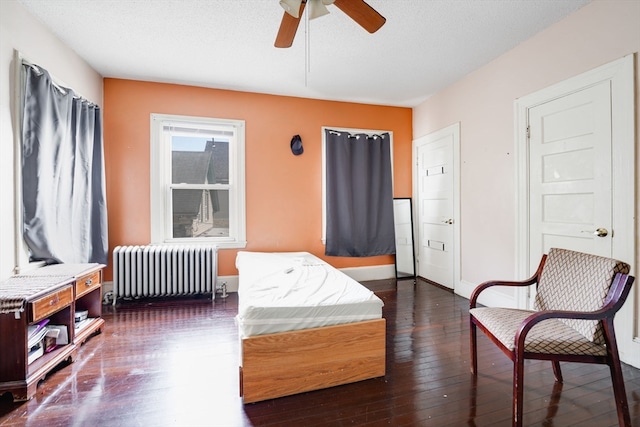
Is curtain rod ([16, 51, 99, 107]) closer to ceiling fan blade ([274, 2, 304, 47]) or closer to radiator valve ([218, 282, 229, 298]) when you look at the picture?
ceiling fan blade ([274, 2, 304, 47])

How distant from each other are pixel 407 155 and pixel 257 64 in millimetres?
2499

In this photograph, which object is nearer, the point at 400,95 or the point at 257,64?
the point at 257,64

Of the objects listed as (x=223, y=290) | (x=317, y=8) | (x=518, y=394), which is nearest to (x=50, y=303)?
(x=223, y=290)

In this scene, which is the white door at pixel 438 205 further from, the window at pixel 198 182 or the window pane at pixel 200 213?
the window pane at pixel 200 213

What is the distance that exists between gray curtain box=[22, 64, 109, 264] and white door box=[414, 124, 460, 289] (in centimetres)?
399

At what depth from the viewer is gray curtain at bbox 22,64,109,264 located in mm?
2238

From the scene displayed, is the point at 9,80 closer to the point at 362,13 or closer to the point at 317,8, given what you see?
the point at 317,8

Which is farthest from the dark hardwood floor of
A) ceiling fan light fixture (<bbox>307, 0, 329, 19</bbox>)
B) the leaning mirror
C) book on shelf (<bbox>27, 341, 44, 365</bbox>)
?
ceiling fan light fixture (<bbox>307, 0, 329, 19</bbox>)

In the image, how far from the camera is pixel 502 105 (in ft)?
9.78

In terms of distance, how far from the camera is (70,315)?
2115mm

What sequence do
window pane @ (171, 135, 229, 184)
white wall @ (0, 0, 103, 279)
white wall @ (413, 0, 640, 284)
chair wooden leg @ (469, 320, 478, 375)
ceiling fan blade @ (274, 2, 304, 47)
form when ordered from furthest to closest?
window pane @ (171, 135, 229, 184) → white wall @ (413, 0, 640, 284) → white wall @ (0, 0, 103, 279) → chair wooden leg @ (469, 320, 478, 375) → ceiling fan blade @ (274, 2, 304, 47)

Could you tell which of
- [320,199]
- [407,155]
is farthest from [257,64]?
[407,155]

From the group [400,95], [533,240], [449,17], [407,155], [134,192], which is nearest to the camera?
[449,17]

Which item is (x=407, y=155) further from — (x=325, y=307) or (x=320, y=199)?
(x=325, y=307)
